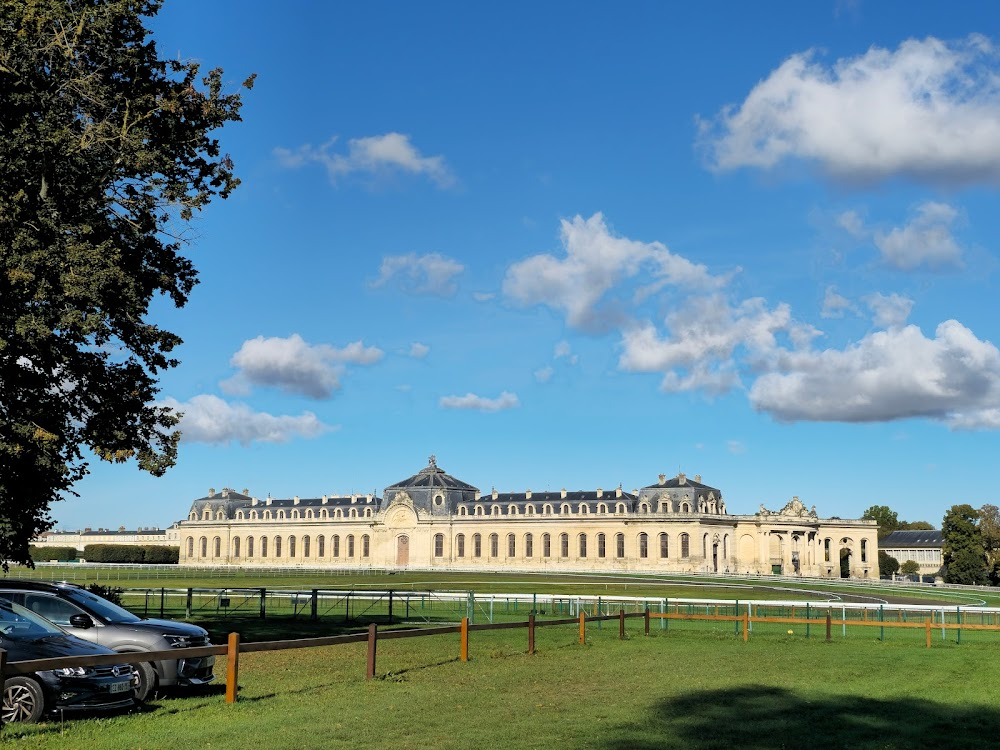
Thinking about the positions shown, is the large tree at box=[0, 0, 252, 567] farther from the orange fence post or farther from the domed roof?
the domed roof

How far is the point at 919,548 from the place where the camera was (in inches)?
6713

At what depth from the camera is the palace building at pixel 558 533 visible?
13825 centimetres

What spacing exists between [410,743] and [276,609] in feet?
119

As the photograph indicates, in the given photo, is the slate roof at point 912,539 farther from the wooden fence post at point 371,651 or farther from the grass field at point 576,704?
the wooden fence post at point 371,651

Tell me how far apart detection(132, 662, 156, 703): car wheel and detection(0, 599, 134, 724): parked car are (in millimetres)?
225

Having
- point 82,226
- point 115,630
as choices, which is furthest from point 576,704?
point 82,226

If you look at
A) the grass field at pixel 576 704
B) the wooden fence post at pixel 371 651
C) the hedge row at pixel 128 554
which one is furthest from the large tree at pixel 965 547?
the hedge row at pixel 128 554

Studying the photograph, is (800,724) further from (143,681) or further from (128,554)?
(128,554)

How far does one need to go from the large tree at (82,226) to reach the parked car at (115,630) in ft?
19.7

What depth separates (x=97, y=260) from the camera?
2259 centimetres

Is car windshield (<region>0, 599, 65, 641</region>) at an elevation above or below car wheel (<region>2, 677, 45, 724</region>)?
above

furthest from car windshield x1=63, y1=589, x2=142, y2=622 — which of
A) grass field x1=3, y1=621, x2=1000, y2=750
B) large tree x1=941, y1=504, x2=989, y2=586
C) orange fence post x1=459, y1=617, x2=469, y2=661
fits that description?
large tree x1=941, y1=504, x2=989, y2=586

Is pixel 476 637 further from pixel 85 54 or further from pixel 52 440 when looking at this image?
pixel 85 54

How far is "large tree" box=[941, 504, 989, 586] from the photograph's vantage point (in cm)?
11119
